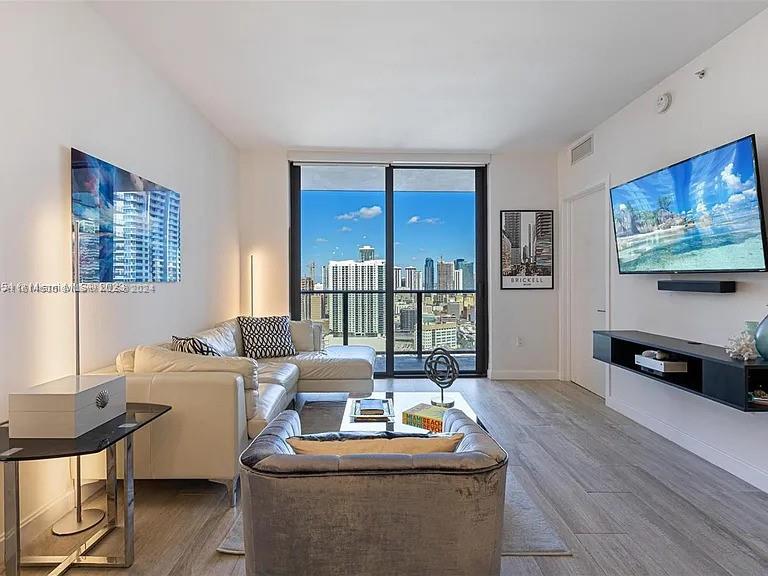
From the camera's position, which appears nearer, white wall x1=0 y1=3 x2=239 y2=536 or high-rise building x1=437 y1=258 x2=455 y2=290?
white wall x1=0 y1=3 x2=239 y2=536

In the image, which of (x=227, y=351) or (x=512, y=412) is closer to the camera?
(x=227, y=351)

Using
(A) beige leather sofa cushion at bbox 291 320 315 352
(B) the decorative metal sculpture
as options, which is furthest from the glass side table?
(A) beige leather sofa cushion at bbox 291 320 315 352

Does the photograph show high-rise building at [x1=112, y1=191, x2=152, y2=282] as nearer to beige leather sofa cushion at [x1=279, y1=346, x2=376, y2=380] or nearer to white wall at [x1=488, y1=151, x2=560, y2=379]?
beige leather sofa cushion at [x1=279, y1=346, x2=376, y2=380]

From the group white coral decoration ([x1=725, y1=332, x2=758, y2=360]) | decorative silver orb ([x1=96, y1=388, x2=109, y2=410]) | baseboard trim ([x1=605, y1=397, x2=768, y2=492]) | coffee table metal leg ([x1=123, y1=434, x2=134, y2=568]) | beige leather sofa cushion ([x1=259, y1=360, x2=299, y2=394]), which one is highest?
white coral decoration ([x1=725, y1=332, x2=758, y2=360])

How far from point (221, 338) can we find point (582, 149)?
4.05 m

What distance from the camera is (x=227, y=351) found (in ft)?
14.3

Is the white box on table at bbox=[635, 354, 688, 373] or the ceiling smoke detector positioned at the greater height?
the ceiling smoke detector

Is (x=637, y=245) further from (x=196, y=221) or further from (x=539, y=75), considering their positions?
(x=196, y=221)

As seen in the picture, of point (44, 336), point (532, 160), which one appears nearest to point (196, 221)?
point (44, 336)

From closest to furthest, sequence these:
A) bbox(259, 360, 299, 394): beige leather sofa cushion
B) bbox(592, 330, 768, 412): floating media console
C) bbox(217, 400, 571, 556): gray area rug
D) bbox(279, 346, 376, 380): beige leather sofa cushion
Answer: bbox(217, 400, 571, 556): gray area rug < bbox(592, 330, 768, 412): floating media console < bbox(259, 360, 299, 394): beige leather sofa cushion < bbox(279, 346, 376, 380): beige leather sofa cushion

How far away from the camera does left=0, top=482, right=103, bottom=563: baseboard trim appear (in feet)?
7.65

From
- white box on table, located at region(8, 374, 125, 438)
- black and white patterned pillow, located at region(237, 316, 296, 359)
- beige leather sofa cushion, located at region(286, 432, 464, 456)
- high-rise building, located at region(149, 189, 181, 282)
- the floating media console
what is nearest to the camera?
beige leather sofa cushion, located at region(286, 432, 464, 456)

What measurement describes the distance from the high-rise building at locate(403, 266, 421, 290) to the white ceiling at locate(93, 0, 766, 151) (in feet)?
6.19

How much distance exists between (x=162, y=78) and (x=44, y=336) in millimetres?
2175
